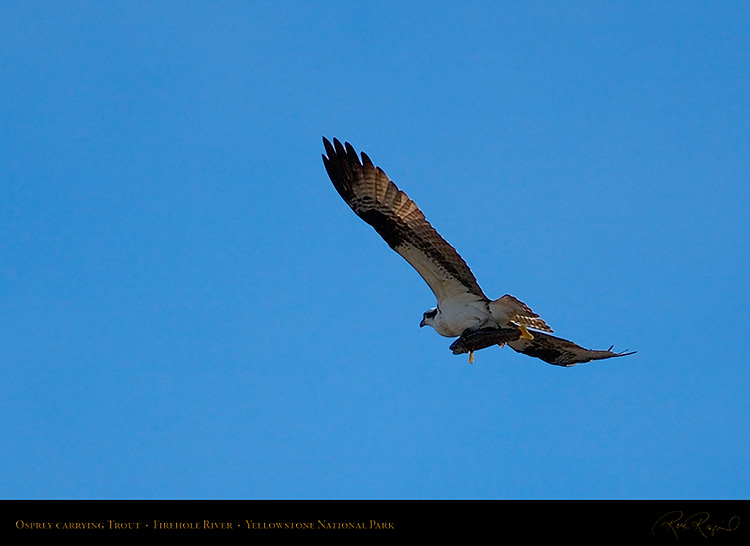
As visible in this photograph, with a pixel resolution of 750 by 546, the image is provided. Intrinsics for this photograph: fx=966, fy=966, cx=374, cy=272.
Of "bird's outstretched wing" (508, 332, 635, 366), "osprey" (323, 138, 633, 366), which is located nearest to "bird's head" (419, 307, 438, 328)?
"osprey" (323, 138, 633, 366)

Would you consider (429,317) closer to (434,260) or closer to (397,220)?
(434,260)

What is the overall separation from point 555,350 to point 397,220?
3.46 m

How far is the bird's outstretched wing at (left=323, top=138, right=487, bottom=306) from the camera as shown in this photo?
1338 cm

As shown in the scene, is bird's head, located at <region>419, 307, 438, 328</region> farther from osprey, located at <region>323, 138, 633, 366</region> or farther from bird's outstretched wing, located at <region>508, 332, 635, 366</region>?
bird's outstretched wing, located at <region>508, 332, 635, 366</region>

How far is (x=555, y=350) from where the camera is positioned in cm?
1491

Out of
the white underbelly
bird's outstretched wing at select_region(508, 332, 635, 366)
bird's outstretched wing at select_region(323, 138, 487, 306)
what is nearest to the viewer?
bird's outstretched wing at select_region(323, 138, 487, 306)

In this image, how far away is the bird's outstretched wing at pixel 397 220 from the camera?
13.4 metres

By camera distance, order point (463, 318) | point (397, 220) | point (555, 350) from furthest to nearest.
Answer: point (555, 350) → point (463, 318) → point (397, 220)

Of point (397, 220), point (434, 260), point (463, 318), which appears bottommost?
point (463, 318)

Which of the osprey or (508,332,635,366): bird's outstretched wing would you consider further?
(508,332,635,366): bird's outstretched wing

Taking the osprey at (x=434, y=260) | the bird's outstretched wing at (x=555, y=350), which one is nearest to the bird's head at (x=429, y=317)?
the osprey at (x=434, y=260)

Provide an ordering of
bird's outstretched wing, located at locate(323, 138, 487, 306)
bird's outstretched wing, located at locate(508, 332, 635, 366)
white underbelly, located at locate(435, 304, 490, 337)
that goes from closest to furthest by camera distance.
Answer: bird's outstretched wing, located at locate(323, 138, 487, 306) < white underbelly, located at locate(435, 304, 490, 337) < bird's outstretched wing, located at locate(508, 332, 635, 366)

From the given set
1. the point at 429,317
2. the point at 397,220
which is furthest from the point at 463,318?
the point at 397,220
